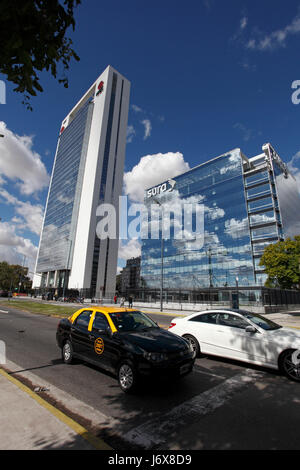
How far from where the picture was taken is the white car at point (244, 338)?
543cm

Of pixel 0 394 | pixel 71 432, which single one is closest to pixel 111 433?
pixel 71 432

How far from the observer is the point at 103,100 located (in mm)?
83812

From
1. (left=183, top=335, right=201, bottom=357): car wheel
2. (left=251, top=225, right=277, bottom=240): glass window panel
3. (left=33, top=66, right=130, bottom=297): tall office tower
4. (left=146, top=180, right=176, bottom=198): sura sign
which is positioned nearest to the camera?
(left=183, top=335, right=201, bottom=357): car wheel

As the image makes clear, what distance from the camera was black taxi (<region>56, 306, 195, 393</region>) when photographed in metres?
4.29

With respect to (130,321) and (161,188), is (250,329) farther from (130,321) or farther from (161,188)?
(161,188)

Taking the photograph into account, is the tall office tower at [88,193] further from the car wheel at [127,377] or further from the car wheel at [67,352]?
the car wheel at [127,377]

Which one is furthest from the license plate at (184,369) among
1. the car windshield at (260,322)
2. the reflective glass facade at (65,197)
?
the reflective glass facade at (65,197)

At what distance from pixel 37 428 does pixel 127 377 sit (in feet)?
5.89

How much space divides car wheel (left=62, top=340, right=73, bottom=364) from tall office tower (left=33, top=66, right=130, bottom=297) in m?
68.4

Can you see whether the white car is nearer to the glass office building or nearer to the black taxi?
the black taxi

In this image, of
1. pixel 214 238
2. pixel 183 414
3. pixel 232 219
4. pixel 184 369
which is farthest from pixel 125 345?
pixel 214 238

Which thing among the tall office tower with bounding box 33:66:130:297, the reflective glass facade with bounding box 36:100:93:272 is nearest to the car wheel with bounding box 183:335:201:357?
the tall office tower with bounding box 33:66:130:297
